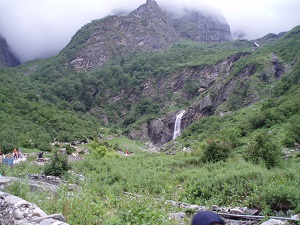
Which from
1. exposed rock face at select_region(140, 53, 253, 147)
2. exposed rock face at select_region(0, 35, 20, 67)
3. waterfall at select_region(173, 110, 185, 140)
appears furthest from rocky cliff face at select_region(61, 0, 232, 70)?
waterfall at select_region(173, 110, 185, 140)

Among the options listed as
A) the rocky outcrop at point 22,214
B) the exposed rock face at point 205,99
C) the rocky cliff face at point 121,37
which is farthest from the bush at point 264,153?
the rocky cliff face at point 121,37

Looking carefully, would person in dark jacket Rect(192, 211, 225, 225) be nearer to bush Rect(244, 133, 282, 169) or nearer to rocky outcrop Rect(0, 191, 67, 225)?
rocky outcrop Rect(0, 191, 67, 225)

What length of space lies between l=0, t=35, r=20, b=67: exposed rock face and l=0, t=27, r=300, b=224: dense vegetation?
1291 inches

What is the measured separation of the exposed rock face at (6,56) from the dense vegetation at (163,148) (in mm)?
32783

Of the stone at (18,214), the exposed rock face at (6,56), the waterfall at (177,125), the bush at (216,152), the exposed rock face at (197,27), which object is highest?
the exposed rock face at (197,27)

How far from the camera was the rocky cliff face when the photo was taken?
11312 centimetres

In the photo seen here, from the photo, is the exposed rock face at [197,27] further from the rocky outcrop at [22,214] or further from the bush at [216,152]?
the rocky outcrop at [22,214]

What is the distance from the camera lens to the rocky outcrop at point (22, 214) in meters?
6.66

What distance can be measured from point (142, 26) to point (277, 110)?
114 metres

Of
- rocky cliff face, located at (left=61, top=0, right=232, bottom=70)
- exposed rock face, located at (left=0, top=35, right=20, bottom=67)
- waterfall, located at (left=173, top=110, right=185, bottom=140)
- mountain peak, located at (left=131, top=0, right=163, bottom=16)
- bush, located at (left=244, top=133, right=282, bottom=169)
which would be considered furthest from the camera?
mountain peak, located at (left=131, top=0, right=163, bottom=16)

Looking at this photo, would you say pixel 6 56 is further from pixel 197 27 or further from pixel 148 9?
pixel 197 27

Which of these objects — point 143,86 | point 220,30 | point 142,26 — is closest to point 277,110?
point 143,86

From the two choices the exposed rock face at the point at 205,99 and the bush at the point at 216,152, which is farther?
the exposed rock face at the point at 205,99

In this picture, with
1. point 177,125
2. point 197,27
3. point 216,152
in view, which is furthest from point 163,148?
point 197,27
